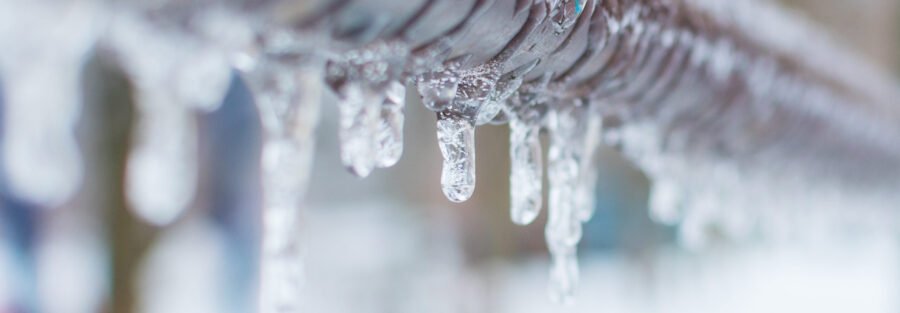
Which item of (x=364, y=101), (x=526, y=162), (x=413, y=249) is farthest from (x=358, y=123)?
(x=413, y=249)

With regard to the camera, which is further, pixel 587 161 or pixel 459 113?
pixel 587 161

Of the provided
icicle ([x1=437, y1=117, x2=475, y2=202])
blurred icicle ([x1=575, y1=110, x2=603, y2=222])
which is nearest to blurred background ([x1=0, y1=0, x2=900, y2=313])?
blurred icicle ([x1=575, y1=110, x2=603, y2=222])

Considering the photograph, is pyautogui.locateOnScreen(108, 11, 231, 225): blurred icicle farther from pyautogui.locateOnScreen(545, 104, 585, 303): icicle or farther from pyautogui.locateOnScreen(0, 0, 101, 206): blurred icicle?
pyautogui.locateOnScreen(545, 104, 585, 303): icicle

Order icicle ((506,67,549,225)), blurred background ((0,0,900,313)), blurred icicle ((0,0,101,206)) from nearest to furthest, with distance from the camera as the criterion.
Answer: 1. blurred icicle ((0,0,101,206))
2. icicle ((506,67,549,225))
3. blurred background ((0,0,900,313))

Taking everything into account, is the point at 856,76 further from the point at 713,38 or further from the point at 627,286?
the point at 627,286

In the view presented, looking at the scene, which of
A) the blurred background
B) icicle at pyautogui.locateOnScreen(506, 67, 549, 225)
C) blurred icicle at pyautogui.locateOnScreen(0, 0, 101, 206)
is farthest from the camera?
the blurred background

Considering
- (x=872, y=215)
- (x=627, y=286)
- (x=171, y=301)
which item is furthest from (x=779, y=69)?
(x=627, y=286)

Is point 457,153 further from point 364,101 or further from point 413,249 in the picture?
point 413,249

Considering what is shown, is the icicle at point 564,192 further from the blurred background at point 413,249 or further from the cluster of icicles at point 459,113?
the blurred background at point 413,249

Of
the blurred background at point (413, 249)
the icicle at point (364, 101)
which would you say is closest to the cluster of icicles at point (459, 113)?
the icicle at point (364, 101)
